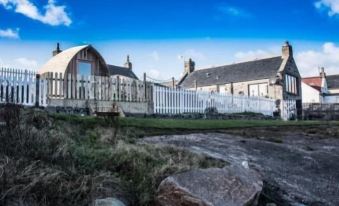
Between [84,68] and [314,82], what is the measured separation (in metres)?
45.1

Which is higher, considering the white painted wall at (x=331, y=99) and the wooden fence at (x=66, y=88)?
the white painted wall at (x=331, y=99)

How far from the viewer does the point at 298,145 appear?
1015cm

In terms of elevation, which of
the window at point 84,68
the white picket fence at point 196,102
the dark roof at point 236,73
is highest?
the dark roof at point 236,73

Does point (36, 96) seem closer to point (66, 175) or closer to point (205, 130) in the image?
point (205, 130)

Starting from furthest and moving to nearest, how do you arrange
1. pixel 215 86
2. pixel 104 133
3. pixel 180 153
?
pixel 215 86, pixel 104 133, pixel 180 153

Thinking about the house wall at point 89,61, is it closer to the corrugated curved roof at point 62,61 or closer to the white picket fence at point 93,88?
the corrugated curved roof at point 62,61

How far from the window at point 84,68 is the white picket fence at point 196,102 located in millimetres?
7688

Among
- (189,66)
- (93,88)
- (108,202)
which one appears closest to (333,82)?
(189,66)

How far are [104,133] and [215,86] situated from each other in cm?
3635

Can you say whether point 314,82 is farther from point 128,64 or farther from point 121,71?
point 121,71

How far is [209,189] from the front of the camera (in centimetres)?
471

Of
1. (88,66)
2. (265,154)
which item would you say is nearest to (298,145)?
(265,154)

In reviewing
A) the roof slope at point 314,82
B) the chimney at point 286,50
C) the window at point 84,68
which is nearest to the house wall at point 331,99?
the roof slope at point 314,82

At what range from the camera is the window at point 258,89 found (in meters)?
38.2
